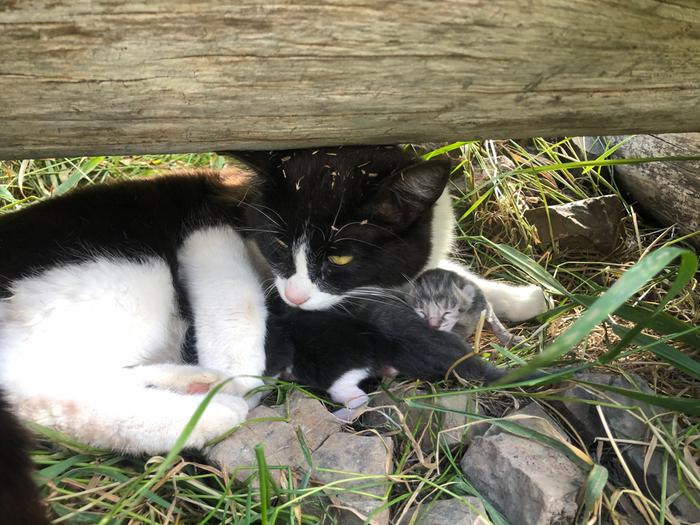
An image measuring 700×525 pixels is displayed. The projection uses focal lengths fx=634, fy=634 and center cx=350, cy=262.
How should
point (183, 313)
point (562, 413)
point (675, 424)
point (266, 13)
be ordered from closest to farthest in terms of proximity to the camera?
point (266, 13) < point (675, 424) < point (562, 413) < point (183, 313)

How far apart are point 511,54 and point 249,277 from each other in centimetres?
122

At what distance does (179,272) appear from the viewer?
229cm

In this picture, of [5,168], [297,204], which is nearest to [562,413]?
[297,204]

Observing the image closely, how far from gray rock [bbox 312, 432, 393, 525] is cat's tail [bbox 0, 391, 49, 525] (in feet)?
2.37

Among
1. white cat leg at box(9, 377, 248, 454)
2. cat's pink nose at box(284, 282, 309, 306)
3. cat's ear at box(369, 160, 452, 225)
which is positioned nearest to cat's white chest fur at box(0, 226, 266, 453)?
white cat leg at box(9, 377, 248, 454)

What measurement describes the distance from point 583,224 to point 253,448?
1929mm

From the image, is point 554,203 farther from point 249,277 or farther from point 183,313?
point 183,313

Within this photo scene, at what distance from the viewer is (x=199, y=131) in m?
1.65

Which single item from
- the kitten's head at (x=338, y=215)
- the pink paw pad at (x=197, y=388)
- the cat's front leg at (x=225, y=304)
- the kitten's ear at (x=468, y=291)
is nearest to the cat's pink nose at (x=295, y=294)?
the kitten's head at (x=338, y=215)

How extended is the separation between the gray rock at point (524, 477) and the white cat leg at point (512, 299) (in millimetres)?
835

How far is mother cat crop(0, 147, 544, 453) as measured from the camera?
1.85 m

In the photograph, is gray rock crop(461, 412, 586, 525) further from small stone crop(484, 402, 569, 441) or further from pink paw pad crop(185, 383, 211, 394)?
pink paw pad crop(185, 383, 211, 394)

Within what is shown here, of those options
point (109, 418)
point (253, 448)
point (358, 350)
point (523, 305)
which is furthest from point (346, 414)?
point (523, 305)

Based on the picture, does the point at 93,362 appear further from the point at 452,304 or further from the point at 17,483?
the point at 452,304
